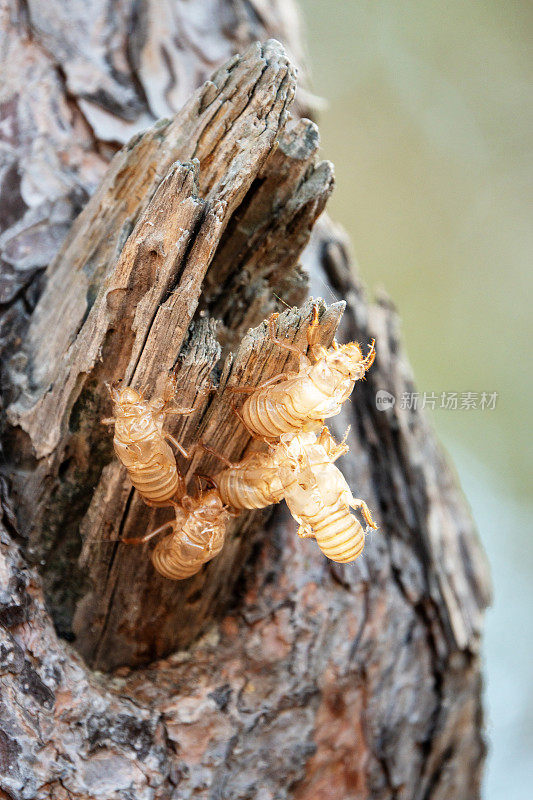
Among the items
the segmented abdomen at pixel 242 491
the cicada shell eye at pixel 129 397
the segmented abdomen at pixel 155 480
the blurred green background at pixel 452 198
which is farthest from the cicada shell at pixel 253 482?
the blurred green background at pixel 452 198

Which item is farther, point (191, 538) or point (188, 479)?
point (188, 479)

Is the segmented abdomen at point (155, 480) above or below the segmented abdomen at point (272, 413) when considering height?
below

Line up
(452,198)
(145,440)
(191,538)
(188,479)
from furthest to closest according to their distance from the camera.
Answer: (452,198)
(188,479)
(191,538)
(145,440)

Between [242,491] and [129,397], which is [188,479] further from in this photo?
[129,397]

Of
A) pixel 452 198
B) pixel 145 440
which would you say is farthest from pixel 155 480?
pixel 452 198

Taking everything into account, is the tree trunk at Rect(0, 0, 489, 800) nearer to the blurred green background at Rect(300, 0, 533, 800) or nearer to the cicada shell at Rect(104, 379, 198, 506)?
the cicada shell at Rect(104, 379, 198, 506)

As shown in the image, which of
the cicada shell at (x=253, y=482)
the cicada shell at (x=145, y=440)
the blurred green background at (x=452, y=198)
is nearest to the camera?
the cicada shell at (x=145, y=440)

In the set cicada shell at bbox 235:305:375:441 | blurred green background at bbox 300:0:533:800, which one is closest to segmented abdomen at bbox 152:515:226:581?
cicada shell at bbox 235:305:375:441

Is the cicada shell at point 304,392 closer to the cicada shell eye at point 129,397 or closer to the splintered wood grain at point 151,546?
the splintered wood grain at point 151,546
